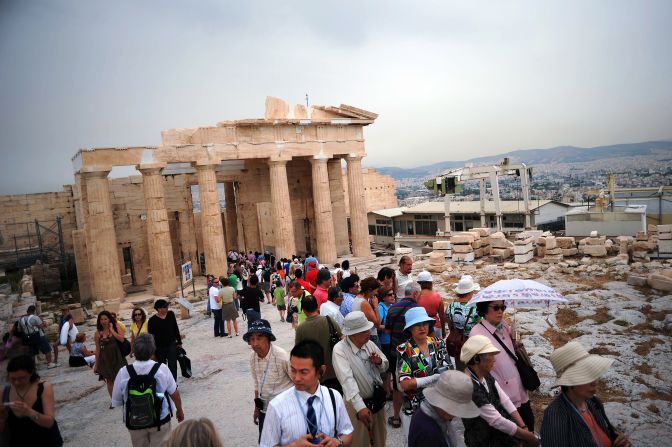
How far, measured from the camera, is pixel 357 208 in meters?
23.8

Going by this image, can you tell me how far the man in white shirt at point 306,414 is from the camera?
3145 millimetres

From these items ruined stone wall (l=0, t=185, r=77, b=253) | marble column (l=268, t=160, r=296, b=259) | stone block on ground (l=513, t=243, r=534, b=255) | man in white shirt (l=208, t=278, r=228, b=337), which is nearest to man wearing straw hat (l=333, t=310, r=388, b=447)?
man in white shirt (l=208, t=278, r=228, b=337)

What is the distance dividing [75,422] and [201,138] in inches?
574

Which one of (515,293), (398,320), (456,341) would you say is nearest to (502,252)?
(456,341)

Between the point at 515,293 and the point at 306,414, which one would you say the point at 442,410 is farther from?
the point at 515,293

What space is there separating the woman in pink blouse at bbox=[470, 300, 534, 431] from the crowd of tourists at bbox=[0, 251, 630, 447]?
11mm

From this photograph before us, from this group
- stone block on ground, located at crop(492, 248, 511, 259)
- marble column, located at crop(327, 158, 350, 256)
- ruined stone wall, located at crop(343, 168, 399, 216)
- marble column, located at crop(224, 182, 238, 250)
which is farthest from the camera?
ruined stone wall, located at crop(343, 168, 399, 216)

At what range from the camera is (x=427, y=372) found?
13.8ft

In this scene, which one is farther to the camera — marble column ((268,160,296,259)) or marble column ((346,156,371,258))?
marble column ((346,156,371,258))

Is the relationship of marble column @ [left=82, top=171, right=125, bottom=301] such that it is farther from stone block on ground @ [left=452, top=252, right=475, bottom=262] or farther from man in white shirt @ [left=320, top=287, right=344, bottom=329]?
man in white shirt @ [left=320, top=287, right=344, bottom=329]

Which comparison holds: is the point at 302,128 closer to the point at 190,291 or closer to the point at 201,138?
the point at 201,138

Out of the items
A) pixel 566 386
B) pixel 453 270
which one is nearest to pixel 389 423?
pixel 566 386

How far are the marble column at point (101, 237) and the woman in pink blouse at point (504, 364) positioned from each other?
1702 centimetres

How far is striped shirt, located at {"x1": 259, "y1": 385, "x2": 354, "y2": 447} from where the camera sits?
314 centimetres
